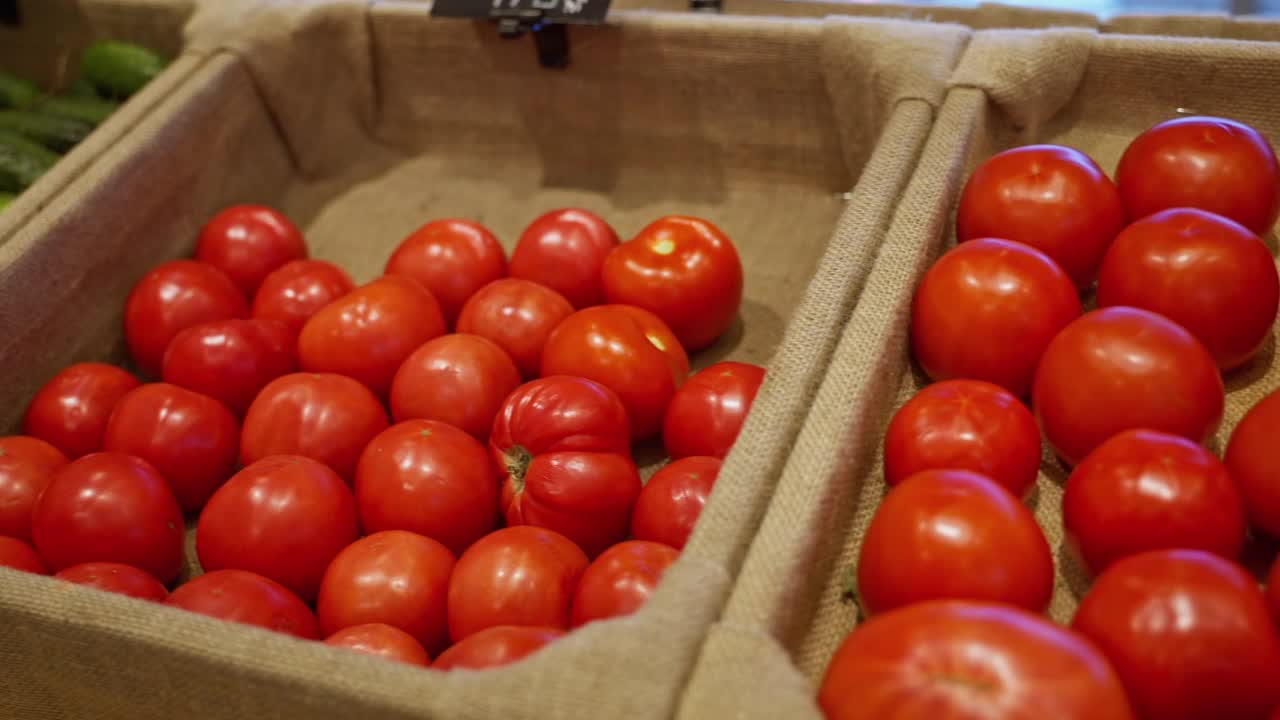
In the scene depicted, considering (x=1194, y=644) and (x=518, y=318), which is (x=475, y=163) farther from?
(x=1194, y=644)

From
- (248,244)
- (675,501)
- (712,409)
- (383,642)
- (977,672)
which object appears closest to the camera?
(977,672)

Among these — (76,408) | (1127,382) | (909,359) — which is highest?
(1127,382)

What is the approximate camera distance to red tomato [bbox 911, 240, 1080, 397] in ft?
3.99

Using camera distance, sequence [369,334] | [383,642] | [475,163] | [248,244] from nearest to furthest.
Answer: [383,642]
[369,334]
[248,244]
[475,163]

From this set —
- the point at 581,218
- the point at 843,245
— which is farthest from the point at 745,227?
the point at 843,245

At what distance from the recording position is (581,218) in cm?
169

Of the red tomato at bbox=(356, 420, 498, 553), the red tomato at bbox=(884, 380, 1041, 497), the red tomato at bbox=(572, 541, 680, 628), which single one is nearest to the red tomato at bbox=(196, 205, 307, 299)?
the red tomato at bbox=(356, 420, 498, 553)

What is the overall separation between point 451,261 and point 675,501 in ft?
2.01

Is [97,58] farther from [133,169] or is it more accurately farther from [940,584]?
[940,584]

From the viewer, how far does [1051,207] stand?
133cm

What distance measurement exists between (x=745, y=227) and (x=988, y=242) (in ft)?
2.12

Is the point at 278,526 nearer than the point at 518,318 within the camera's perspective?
Yes

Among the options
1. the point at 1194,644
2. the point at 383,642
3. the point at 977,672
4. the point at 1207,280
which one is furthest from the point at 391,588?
the point at 1207,280

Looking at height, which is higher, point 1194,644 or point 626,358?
point 1194,644
